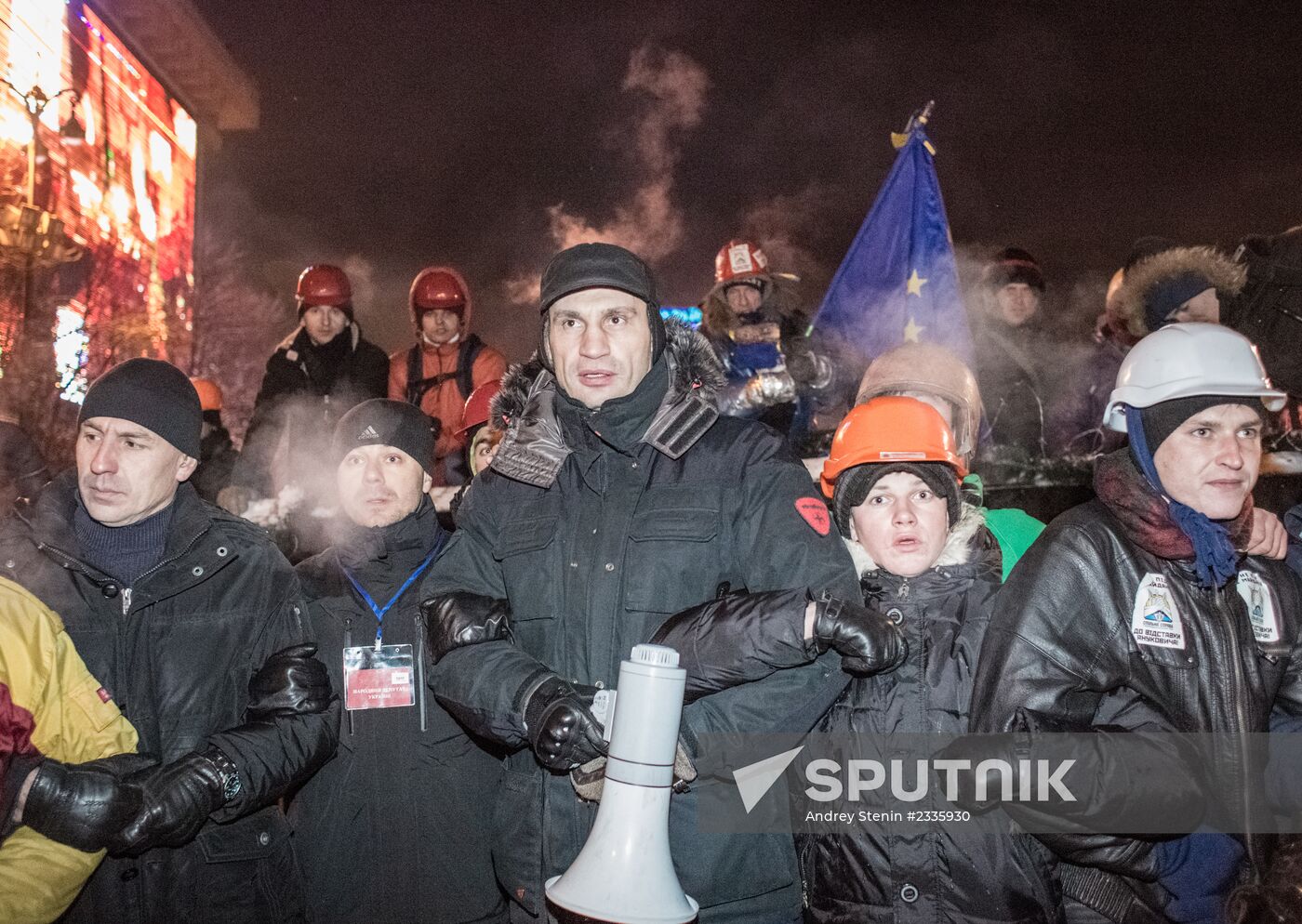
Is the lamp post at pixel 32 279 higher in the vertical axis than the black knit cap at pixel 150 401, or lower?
higher

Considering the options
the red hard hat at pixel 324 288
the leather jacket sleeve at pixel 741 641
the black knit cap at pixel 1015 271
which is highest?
the red hard hat at pixel 324 288

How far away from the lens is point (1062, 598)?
309 centimetres

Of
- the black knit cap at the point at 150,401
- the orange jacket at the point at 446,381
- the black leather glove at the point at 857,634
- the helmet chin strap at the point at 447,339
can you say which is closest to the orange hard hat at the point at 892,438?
the black leather glove at the point at 857,634

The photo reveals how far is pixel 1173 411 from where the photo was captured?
3314mm

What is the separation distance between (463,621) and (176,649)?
3.54 feet

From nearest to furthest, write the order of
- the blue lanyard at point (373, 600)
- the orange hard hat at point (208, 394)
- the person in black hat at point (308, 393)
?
the blue lanyard at point (373, 600)
the person in black hat at point (308, 393)
the orange hard hat at point (208, 394)

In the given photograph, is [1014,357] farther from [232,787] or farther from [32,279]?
[32,279]

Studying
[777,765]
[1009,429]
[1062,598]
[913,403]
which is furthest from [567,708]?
[1009,429]

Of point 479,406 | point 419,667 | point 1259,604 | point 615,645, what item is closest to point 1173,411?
point 1259,604

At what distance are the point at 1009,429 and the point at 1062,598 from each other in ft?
11.4

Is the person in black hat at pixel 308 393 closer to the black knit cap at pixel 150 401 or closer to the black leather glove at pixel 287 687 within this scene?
the black knit cap at pixel 150 401

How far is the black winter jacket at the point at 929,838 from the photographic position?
9.92 ft

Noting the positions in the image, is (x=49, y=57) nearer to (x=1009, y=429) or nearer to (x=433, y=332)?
(x=433, y=332)

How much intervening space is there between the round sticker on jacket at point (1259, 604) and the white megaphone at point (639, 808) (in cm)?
202
